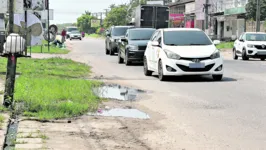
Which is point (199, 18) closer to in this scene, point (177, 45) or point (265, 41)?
point (265, 41)

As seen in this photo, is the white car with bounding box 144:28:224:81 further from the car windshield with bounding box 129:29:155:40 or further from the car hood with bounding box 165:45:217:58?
the car windshield with bounding box 129:29:155:40

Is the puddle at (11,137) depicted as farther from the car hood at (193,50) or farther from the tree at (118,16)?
the tree at (118,16)

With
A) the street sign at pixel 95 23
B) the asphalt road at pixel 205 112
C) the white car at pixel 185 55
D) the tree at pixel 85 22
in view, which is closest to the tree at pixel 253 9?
the white car at pixel 185 55

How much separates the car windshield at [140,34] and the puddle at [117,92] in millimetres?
9101

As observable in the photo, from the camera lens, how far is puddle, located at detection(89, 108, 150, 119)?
9.12 metres

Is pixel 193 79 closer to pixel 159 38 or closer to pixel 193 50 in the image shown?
pixel 193 50

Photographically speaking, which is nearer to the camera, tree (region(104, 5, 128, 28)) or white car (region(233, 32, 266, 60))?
white car (region(233, 32, 266, 60))

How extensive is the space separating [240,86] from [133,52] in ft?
28.6

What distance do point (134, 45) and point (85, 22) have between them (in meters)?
157

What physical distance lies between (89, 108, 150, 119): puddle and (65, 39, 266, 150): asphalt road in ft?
0.67

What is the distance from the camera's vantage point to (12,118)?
818 cm

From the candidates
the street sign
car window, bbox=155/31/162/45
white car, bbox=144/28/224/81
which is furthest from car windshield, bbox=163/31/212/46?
the street sign

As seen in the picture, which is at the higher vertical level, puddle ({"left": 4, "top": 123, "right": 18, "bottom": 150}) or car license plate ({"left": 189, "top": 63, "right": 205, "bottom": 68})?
car license plate ({"left": 189, "top": 63, "right": 205, "bottom": 68})

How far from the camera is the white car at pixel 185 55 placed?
583 inches
